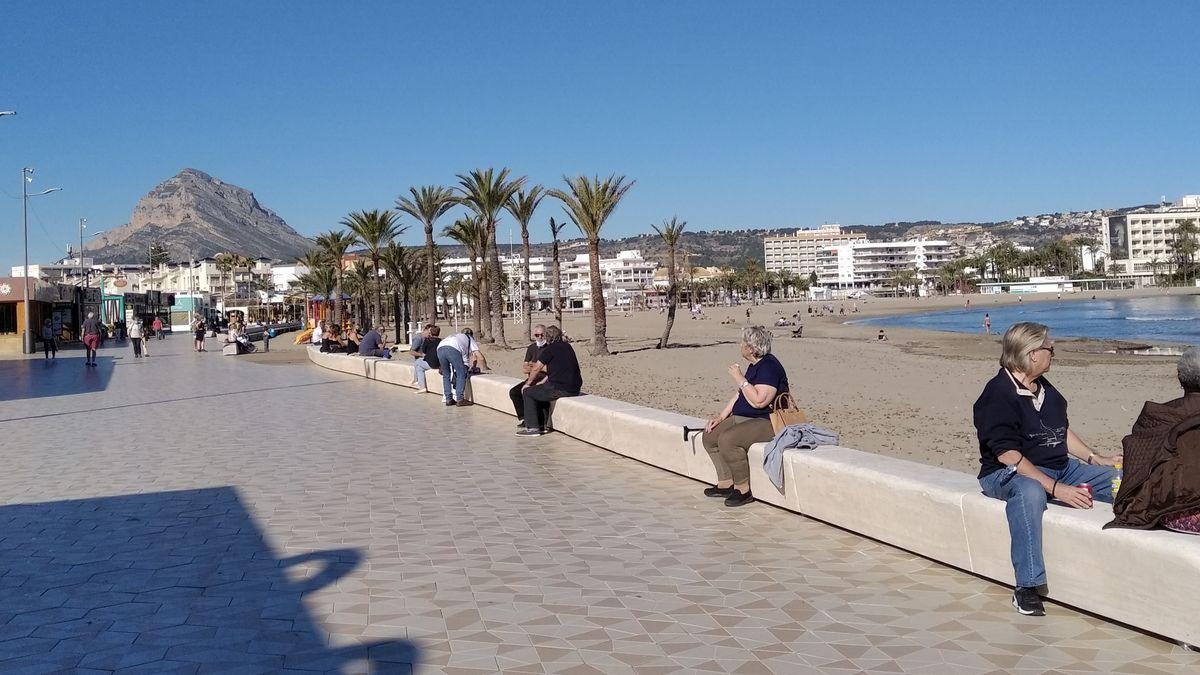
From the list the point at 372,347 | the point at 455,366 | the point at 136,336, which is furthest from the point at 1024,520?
the point at 136,336

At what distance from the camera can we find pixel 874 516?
5.97 meters

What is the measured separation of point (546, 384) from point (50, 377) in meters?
18.6

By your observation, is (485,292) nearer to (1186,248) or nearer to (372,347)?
(372,347)

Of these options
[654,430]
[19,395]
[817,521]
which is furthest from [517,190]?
[817,521]

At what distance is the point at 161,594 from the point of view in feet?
17.2

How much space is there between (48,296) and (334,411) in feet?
118

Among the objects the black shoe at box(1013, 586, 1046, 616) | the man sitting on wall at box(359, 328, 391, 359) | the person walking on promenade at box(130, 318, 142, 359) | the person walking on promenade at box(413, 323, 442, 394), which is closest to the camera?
the black shoe at box(1013, 586, 1046, 616)

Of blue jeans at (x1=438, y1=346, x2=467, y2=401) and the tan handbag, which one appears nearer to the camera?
the tan handbag

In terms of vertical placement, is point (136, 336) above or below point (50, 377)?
above

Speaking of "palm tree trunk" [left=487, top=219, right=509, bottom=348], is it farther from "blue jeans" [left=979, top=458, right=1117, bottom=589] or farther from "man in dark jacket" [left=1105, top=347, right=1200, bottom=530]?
"man in dark jacket" [left=1105, top=347, right=1200, bottom=530]

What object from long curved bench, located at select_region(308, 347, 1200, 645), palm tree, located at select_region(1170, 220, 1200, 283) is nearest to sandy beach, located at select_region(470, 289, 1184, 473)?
long curved bench, located at select_region(308, 347, 1200, 645)

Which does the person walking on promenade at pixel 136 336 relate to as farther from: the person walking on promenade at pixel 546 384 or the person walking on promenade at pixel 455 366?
the person walking on promenade at pixel 546 384

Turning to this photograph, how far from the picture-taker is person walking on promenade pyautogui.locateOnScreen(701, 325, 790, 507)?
7.22 metres

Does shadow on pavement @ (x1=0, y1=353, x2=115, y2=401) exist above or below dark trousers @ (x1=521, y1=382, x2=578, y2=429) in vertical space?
below
